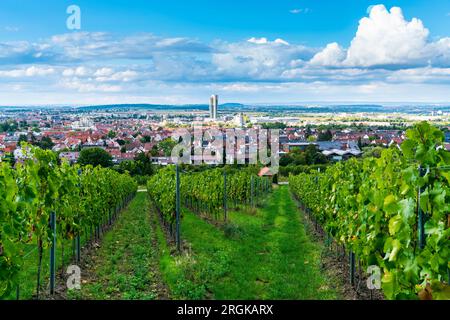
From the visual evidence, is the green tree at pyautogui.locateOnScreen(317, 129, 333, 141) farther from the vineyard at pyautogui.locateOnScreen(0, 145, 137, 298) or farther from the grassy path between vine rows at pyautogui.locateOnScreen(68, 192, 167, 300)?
the vineyard at pyautogui.locateOnScreen(0, 145, 137, 298)

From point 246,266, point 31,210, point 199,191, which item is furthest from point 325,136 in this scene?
point 31,210

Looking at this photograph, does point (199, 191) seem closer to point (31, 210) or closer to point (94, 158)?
point (31, 210)

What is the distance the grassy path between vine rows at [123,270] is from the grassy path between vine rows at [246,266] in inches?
12.0

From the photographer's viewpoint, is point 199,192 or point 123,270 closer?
point 123,270

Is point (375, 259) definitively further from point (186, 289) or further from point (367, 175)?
point (186, 289)

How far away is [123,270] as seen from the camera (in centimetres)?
920

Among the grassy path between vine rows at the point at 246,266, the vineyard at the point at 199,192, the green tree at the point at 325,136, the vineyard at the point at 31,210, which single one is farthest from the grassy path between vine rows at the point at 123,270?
the green tree at the point at 325,136

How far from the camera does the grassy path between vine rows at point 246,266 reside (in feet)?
25.3

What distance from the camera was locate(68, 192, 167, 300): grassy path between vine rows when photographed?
7.54 meters

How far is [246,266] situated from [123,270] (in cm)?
259

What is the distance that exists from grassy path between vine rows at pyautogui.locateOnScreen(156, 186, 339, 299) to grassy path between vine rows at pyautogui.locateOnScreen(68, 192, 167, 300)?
304 mm
